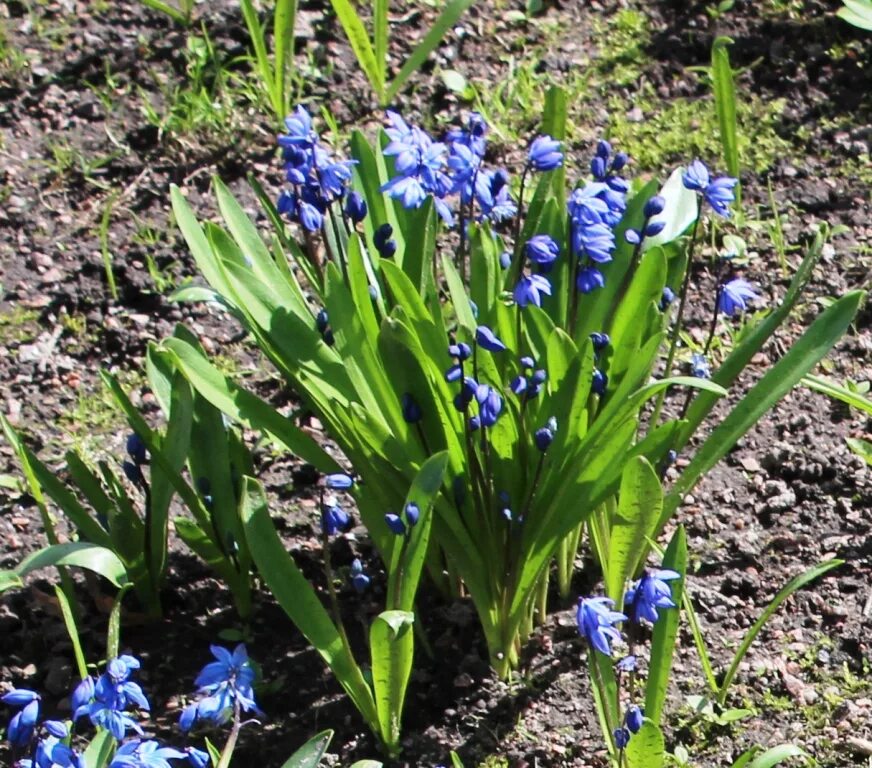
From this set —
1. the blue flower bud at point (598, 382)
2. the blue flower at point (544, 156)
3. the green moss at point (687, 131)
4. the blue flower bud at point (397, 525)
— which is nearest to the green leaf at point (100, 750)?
the blue flower bud at point (397, 525)

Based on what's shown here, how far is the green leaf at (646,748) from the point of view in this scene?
92.7 inches

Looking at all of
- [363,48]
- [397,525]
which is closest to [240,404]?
[397,525]

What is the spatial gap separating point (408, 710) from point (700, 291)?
1.67 m

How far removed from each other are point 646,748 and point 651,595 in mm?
337

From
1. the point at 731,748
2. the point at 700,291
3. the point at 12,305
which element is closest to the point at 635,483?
the point at 731,748

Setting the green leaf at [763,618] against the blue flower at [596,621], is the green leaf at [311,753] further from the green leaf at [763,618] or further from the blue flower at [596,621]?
the green leaf at [763,618]

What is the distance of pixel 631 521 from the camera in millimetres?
2559

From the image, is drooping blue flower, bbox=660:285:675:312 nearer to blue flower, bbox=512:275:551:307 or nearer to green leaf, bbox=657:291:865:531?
green leaf, bbox=657:291:865:531

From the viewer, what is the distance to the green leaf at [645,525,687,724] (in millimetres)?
2400

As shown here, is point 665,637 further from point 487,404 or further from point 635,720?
point 487,404

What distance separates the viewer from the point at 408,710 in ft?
9.27

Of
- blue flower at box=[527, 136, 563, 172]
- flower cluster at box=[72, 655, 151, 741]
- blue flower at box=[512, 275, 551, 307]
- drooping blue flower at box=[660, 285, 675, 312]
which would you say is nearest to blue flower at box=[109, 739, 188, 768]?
flower cluster at box=[72, 655, 151, 741]

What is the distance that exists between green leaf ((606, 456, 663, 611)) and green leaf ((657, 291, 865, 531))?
7.1 inches

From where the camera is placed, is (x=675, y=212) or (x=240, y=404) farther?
(x=675, y=212)
